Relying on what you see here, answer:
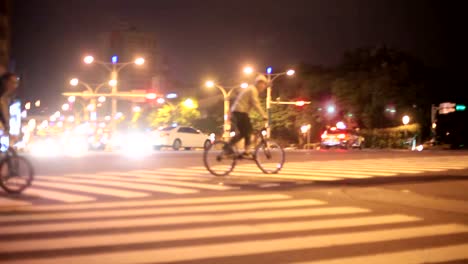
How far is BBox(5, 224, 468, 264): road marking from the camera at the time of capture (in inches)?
218

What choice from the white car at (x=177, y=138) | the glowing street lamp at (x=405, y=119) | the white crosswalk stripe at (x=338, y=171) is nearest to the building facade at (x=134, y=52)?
the glowing street lamp at (x=405, y=119)

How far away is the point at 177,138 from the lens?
37.5 m

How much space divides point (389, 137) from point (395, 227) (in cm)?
4512

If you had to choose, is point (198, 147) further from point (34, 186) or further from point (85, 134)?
point (34, 186)

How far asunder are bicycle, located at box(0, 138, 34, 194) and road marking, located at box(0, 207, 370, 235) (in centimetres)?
266

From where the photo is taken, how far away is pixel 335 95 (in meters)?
59.5

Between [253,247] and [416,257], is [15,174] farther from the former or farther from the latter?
[416,257]

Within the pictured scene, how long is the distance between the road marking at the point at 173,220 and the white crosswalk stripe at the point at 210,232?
0.01 meters

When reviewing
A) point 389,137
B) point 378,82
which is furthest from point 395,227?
point 378,82

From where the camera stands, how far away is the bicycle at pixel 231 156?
1211 centimetres

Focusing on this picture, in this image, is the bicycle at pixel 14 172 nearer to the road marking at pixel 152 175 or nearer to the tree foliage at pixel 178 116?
the road marking at pixel 152 175

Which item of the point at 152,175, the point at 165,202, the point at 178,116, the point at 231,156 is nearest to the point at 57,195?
the point at 165,202

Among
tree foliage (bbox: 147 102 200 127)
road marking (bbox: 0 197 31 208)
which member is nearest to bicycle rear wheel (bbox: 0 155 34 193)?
road marking (bbox: 0 197 31 208)

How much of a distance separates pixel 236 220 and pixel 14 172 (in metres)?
4.14
